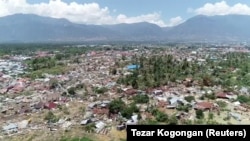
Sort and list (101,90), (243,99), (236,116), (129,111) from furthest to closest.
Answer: (101,90) → (243,99) → (236,116) → (129,111)

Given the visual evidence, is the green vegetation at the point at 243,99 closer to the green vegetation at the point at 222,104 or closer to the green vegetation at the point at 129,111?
the green vegetation at the point at 222,104

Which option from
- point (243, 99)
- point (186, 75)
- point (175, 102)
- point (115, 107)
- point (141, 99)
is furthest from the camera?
point (186, 75)

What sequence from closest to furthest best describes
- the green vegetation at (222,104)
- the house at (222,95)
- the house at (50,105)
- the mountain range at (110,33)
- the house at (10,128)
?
the house at (10,128) → the green vegetation at (222,104) → the house at (50,105) → the house at (222,95) → the mountain range at (110,33)

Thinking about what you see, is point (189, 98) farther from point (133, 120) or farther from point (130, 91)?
point (133, 120)

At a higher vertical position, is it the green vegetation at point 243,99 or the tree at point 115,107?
the tree at point 115,107

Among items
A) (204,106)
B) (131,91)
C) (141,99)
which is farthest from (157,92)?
(204,106)

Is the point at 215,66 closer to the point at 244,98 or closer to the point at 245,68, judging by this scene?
the point at 245,68

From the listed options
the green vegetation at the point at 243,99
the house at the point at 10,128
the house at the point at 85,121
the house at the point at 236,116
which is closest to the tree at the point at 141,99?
the house at the point at 85,121

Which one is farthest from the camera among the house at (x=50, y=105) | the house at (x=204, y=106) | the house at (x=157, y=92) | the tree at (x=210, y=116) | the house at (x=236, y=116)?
the house at (x=157, y=92)

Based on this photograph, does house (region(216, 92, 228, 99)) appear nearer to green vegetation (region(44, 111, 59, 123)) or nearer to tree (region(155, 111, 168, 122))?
tree (region(155, 111, 168, 122))

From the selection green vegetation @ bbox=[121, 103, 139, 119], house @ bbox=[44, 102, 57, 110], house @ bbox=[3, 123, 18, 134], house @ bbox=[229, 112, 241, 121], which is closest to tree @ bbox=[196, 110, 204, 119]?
house @ bbox=[229, 112, 241, 121]

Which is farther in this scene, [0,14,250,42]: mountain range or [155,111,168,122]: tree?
[0,14,250,42]: mountain range
